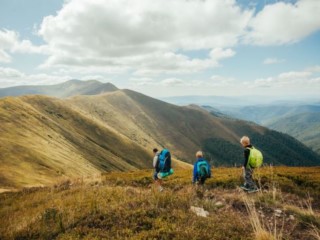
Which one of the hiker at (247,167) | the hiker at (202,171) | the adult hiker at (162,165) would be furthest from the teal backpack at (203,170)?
the hiker at (247,167)

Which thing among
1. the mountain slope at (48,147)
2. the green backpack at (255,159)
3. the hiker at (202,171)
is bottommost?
the mountain slope at (48,147)

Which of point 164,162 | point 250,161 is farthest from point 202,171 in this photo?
point 250,161

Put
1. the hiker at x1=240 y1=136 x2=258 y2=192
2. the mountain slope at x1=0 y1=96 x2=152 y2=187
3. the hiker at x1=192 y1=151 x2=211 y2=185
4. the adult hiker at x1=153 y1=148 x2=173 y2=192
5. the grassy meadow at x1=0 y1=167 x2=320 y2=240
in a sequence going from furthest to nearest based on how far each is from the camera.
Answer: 1. the mountain slope at x1=0 y1=96 x2=152 y2=187
2. the adult hiker at x1=153 y1=148 x2=173 y2=192
3. the hiker at x1=192 y1=151 x2=211 y2=185
4. the hiker at x1=240 y1=136 x2=258 y2=192
5. the grassy meadow at x1=0 y1=167 x2=320 y2=240

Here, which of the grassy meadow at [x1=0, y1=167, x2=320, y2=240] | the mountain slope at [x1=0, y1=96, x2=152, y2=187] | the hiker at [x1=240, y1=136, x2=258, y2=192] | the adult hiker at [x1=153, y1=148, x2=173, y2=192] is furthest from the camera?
the mountain slope at [x1=0, y1=96, x2=152, y2=187]

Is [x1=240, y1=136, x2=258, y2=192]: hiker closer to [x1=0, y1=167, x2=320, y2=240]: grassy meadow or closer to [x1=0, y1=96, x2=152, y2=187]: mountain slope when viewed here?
[x1=0, y1=167, x2=320, y2=240]: grassy meadow

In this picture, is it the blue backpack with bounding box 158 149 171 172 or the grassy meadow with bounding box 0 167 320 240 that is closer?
the grassy meadow with bounding box 0 167 320 240

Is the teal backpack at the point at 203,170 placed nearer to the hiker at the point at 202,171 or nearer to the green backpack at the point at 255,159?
the hiker at the point at 202,171

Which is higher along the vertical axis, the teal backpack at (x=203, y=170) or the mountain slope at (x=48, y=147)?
the teal backpack at (x=203, y=170)

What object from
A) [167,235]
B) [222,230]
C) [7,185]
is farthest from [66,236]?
[7,185]

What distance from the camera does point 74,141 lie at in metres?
92.0

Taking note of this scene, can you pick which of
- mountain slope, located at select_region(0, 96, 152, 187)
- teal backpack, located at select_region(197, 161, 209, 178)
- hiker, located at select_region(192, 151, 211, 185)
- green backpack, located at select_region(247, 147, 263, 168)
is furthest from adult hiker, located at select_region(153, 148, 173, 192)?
mountain slope, located at select_region(0, 96, 152, 187)

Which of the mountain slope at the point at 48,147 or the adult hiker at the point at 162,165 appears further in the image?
the mountain slope at the point at 48,147

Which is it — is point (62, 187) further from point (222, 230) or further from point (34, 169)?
point (34, 169)

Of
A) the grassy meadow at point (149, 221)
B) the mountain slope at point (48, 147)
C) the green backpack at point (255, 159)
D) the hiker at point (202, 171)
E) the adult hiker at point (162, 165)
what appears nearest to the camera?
the grassy meadow at point (149, 221)
